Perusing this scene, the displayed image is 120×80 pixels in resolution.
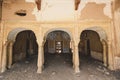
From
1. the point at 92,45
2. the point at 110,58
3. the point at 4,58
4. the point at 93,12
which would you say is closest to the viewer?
the point at 4,58

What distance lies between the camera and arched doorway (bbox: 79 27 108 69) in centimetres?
1049

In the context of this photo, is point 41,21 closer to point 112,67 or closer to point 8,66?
point 8,66

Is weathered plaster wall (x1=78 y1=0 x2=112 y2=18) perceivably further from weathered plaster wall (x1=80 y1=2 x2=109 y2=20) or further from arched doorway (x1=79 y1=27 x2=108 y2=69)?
arched doorway (x1=79 y1=27 x2=108 y2=69)

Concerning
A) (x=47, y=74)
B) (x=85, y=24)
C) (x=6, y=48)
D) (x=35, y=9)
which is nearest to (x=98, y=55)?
(x=85, y=24)

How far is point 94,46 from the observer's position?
13.4 m

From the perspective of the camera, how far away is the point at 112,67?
955 cm

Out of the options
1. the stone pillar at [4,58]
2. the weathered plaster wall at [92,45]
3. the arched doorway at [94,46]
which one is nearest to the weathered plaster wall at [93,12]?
the arched doorway at [94,46]

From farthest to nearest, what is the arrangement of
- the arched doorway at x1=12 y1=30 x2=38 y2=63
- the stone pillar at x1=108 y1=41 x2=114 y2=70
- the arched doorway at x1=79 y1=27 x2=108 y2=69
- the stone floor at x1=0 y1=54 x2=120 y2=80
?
the arched doorway at x1=12 y1=30 x2=38 y2=63, the arched doorway at x1=79 y1=27 x2=108 y2=69, the stone pillar at x1=108 y1=41 x2=114 y2=70, the stone floor at x1=0 y1=54 x2=120 y2=80

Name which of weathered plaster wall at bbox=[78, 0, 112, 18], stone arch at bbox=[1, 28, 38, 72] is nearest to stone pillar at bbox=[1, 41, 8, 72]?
stone arch at bbox=[1, 28, 38, 72]

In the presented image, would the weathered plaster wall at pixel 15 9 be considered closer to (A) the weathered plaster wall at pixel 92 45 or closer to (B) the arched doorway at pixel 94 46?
(B) the arched doorway at pixel 94 46

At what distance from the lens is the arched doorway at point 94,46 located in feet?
34.4

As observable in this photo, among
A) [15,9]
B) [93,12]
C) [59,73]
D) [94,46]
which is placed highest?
[15,9]

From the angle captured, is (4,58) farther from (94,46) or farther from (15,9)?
(94,46)

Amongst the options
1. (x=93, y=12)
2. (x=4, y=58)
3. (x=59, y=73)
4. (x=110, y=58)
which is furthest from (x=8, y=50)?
(x=110, y=58)
